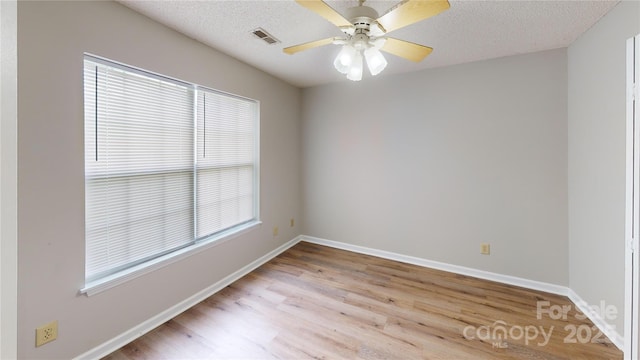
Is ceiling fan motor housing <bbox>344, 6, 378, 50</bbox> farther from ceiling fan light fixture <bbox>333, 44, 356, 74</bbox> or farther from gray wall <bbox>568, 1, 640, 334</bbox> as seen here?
gray wall <bbox>568, 1, 640, 334</bbox>

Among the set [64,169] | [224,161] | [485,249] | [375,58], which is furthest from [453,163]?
[64,169]

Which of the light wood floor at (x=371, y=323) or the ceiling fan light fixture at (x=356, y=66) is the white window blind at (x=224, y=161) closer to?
the light wood floor at (x=371, y=323)

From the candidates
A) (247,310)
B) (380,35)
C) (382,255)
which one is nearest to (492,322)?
(382,255)

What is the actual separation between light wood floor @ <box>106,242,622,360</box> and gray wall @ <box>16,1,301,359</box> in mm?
315

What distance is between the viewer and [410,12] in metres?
1.32

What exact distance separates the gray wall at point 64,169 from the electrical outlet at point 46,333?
3cm

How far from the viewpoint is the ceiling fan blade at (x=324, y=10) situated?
4.23ft

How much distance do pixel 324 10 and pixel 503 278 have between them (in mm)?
3192

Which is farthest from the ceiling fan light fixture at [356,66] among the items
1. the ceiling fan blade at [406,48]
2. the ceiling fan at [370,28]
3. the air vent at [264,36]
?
the air vent at [264,36]

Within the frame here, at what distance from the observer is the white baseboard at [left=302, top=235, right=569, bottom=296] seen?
255 cm

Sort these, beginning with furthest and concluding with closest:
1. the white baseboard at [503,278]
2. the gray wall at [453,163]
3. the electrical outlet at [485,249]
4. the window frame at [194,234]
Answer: the electrical outlet at [485,249] < the gray wall at [453,163] < the white baseboard at [503,278] < the window frame at [194,234]

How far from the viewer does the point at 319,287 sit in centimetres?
265

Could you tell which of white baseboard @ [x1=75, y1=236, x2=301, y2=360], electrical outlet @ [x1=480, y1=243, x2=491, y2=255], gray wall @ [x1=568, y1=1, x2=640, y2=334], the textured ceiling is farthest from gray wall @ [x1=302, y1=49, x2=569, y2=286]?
white baseboard @ [x1=75, y1=236, x2=301, y2=360]

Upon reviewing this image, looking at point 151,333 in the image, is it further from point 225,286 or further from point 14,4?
point 14,4
